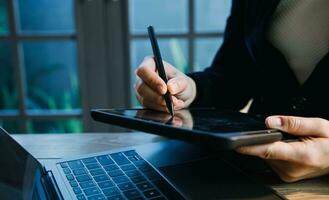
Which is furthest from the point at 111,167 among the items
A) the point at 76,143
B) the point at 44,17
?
the point at 44,17

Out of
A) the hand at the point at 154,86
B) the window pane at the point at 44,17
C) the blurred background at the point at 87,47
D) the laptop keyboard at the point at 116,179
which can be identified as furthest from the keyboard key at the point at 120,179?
the window pane at the point at 44,17

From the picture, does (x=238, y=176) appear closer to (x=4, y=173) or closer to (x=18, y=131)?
(x=4, y=173)

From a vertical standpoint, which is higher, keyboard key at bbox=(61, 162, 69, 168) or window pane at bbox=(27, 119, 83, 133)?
keyboard key at bbox=(61, 162, 69, 168)

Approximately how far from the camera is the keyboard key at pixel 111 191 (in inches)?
14.9

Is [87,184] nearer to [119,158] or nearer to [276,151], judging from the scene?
[119,158]

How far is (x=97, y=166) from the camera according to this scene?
46 cm

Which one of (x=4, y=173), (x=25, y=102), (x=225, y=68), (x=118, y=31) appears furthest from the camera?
(x=25, y=102)

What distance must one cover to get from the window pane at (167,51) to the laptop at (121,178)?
1.06 m

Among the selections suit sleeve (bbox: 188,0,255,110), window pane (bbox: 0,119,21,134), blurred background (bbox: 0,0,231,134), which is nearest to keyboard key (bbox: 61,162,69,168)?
suit sleeve (bbox: 188,0,255,110)

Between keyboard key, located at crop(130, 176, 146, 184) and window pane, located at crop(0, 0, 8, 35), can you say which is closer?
keyboard key, located at crop(130, 176, 146, 184)

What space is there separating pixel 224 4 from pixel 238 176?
1.17m

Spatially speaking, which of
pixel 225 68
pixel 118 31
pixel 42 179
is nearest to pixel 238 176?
pixel 42 179

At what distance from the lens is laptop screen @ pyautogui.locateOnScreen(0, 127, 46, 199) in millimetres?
375

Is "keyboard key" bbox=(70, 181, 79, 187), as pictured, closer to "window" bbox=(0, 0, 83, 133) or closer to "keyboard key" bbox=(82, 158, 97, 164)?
"keyboard key" bbox=(82, 158, 97, 164)
